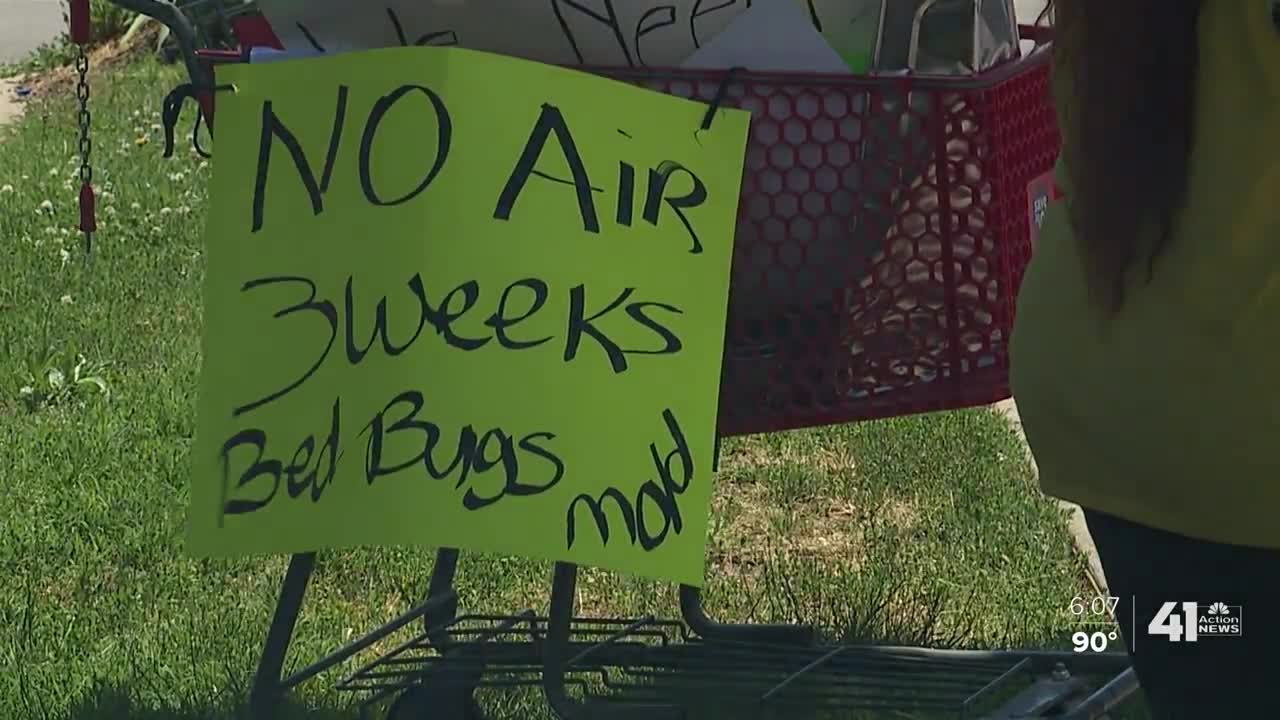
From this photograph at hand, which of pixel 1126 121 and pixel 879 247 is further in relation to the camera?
pixel 879 247

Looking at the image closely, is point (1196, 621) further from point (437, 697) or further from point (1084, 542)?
point (1084, 542)

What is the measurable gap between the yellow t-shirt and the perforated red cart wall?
2.37 feet

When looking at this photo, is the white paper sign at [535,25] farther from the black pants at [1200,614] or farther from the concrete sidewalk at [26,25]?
the concrete sidewalk at [26,25]

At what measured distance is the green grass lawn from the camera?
3.46 meters

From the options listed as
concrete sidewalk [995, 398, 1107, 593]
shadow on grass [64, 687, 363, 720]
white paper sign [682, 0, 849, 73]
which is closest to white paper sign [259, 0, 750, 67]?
white paper sign [682, 0, 849, 73]

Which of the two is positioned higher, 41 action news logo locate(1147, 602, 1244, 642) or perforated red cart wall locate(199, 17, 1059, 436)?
perforated red cart wall locate(199, 17, 1059, 436)

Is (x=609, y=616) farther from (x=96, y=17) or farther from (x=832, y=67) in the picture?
(x=96, y=17)

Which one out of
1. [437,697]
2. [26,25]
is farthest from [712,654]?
[26,25]

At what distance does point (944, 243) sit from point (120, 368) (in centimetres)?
303

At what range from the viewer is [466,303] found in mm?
2164

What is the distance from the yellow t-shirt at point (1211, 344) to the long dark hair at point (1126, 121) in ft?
0.05

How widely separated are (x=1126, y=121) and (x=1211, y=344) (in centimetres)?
20

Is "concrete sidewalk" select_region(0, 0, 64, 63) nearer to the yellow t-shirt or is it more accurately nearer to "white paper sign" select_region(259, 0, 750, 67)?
"white paper sign" select_region(259, 0, 750, 67)

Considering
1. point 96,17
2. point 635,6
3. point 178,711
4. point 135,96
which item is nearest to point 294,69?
point 635,6
